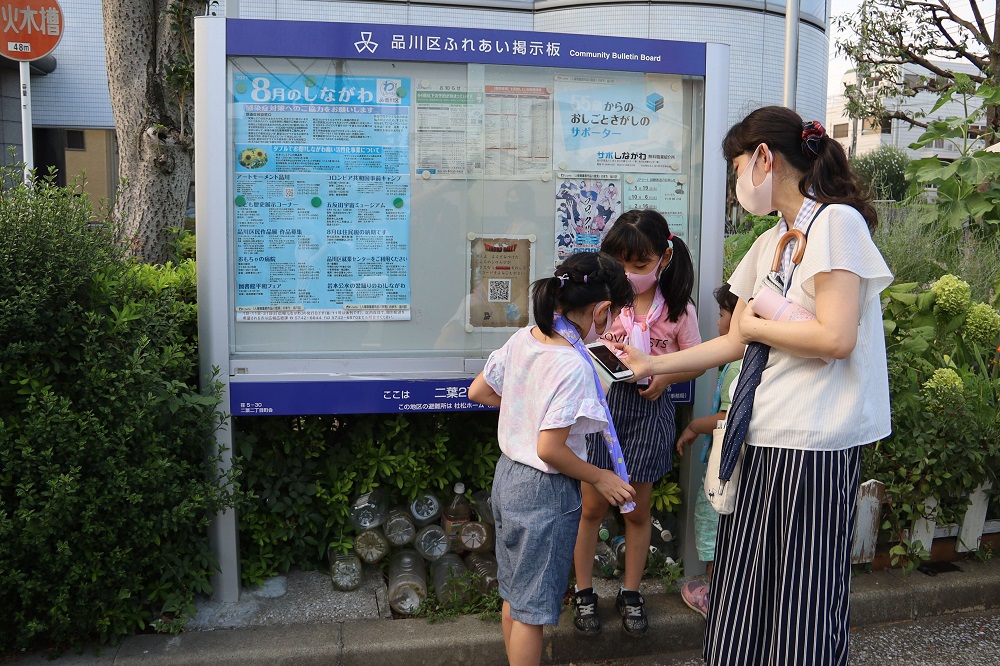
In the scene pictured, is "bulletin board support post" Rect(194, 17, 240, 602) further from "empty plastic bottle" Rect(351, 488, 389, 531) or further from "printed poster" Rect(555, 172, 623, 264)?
"printed poster" Rect(555, 172, 623, 264)

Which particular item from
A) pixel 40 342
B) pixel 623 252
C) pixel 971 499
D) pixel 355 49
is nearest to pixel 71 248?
pixel 40 342

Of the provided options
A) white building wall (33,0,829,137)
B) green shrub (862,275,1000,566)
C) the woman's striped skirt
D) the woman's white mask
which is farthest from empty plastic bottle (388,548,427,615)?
white building wall (33,0,829,137)

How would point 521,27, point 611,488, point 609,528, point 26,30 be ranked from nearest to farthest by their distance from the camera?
point 611,488
point 609,528
point 26,30
point 521,27

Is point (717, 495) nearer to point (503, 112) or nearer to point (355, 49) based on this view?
point (503, 112)

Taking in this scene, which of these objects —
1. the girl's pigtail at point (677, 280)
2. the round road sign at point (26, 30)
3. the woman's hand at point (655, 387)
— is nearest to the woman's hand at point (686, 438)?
the woman's hand at point (655, 387)

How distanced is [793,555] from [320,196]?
6.77 ft

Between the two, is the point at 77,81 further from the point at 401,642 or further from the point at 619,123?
the point at 401,642

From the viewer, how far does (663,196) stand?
3.49 meters

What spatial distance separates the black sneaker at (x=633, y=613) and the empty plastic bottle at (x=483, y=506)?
0.61m

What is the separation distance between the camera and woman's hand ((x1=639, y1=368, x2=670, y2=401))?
3.01m

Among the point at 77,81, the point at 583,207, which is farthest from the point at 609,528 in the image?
the point at 77,81

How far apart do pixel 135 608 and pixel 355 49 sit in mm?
2111

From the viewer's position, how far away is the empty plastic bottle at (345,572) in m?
3.32

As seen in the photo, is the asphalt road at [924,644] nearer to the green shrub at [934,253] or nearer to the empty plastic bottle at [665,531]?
the empty plastic bottle at [665,531]
